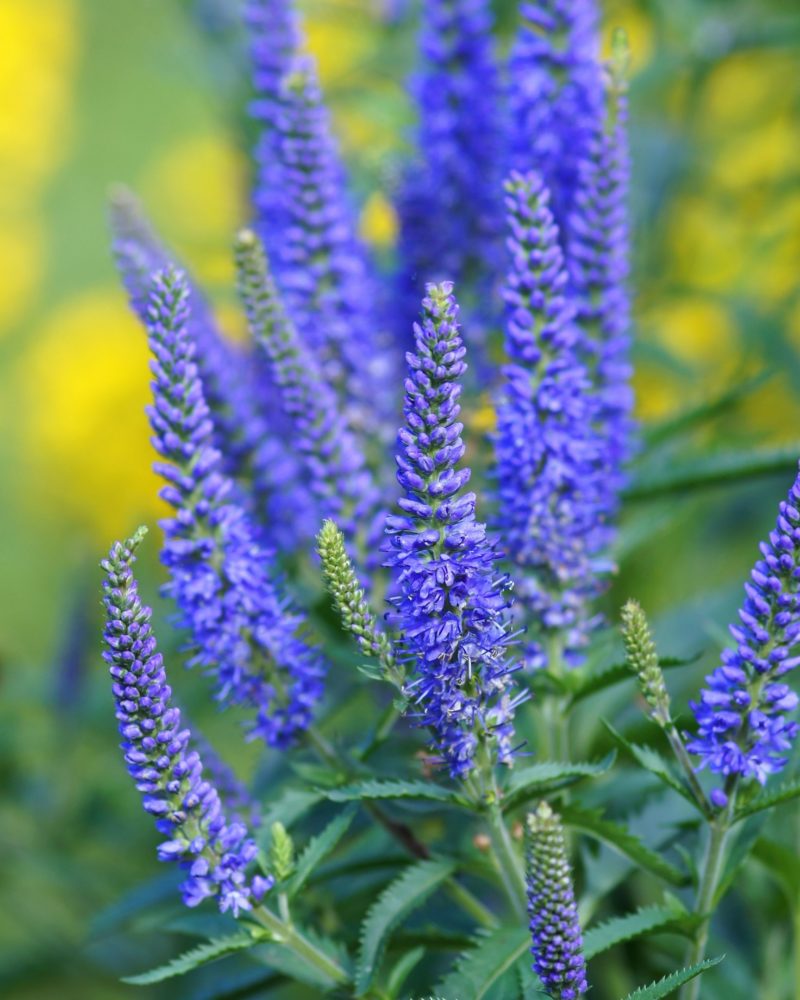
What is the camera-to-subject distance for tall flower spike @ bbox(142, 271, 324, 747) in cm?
124

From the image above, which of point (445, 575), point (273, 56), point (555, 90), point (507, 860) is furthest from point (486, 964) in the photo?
point (273, 56)

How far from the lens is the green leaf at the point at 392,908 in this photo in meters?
1.23

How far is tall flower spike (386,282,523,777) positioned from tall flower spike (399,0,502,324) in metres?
0.80

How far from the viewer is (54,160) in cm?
663

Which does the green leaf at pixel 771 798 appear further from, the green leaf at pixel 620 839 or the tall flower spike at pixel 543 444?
the tall flower spike at pixel 543 444

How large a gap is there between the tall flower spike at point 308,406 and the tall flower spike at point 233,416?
0.46 ft

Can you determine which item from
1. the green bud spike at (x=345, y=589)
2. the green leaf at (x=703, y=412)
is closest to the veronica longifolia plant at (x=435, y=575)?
the green bud spike at (x=345, y=589)

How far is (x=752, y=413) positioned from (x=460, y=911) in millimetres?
1652

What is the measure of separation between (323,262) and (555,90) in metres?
0.39

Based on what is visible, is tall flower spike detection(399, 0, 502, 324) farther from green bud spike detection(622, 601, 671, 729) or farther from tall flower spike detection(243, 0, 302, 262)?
green bud spike detection(622, 601, 671, 729)

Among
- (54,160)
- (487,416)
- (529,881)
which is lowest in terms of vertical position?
(529,881)

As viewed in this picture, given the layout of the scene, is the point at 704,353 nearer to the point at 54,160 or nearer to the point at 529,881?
the point at 529,881

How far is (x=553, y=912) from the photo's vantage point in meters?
1.01

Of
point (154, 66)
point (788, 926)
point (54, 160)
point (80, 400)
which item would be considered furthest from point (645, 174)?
point (54, 160)
